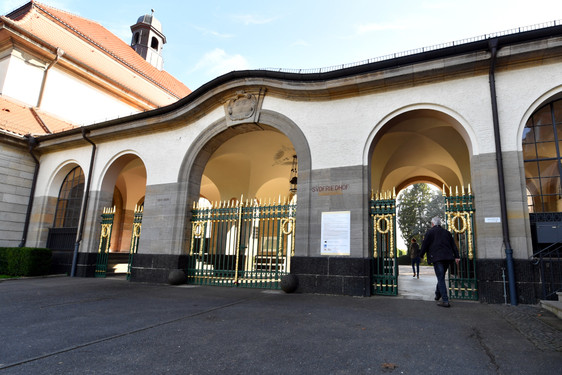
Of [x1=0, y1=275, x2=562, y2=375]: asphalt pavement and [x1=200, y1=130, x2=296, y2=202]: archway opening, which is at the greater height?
[x1=200, y1=130, x2=296, y2=202]: archway opening

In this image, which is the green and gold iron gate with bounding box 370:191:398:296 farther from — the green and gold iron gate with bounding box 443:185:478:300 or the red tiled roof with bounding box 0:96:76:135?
the red tiled roof with bounding box 0:96:76:135

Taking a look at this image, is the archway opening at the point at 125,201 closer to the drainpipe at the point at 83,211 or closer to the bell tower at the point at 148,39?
the drainpipe at the point at 83,211

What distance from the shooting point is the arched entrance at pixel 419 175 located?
24.9ft

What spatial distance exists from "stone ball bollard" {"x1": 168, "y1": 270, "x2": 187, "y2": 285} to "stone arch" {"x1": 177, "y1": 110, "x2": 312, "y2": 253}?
39.4 inches

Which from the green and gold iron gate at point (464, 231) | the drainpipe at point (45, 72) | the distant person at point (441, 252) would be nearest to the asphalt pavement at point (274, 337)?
the distant person at point (441, 252)

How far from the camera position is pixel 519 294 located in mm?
6637

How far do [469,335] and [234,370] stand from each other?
10.2 feet

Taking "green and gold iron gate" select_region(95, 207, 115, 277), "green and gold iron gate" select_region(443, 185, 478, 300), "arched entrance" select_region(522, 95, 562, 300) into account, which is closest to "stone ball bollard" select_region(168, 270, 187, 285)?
"green and gold iron gate" select_region(95, 207, 115, 277)

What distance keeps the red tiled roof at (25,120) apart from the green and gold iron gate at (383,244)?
595 inches

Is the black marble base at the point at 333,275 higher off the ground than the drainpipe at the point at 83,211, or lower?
lower

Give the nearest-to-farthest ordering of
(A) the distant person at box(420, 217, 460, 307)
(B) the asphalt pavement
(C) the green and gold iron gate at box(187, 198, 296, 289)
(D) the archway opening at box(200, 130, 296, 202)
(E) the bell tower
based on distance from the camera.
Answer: (B) the asphalt pavement, (A) the distant person at box(420, 217, 460, 307), (C) the green and gold iron gate at box(187, 198, 296, 289), (D) the archway opening at box(200, 130, 296, 202), (E) the bell tower

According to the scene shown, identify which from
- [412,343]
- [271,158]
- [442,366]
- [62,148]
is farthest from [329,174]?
[62,148]

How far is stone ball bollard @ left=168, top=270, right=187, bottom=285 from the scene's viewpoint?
995cm

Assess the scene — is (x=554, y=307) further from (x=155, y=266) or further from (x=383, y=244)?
(x=155, y=266)
